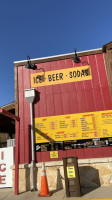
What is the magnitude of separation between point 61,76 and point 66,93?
925 mm

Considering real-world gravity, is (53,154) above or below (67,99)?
below

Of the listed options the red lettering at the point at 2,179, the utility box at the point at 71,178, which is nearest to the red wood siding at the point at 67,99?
the utility box at the point at 71,178

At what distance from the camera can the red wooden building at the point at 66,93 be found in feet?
21.9

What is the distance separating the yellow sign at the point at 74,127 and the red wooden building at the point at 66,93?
0.24m

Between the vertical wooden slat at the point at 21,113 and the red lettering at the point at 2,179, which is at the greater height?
the vertical wooden slat at the point at 21,113

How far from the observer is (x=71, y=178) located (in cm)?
516

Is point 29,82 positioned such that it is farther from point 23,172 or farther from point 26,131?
point 23,172

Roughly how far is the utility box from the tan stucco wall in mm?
798

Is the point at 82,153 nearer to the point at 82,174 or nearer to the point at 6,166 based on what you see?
the point at 82,174

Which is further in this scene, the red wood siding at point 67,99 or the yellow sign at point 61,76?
the yellow sign at point 61,76

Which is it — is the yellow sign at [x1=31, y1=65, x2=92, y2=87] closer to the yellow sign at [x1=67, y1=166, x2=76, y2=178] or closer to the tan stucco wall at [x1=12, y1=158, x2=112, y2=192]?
the tan stucco wall at [x1=12, y1=158, x2=112, y2=192]

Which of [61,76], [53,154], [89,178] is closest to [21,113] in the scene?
[53,154]

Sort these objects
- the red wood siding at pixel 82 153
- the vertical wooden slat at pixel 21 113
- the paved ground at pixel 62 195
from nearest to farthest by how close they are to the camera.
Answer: the paved ground at pixel 62 195, the red wood siding at pixel 82 153, the vertical wooden slat at pixel 21 113

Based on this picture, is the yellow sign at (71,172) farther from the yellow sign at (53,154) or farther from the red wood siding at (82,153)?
the yellow sign at (53,154)
